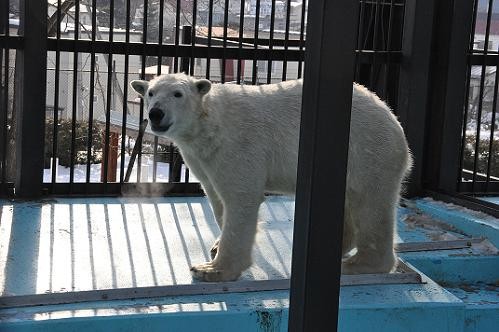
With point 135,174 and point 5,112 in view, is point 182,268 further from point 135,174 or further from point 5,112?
point 135,174

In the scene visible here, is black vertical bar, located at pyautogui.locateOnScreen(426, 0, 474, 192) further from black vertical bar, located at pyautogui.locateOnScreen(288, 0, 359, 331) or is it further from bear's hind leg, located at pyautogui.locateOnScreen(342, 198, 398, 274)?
black vertical bar, located at pyautogui.locateOnScreen(288, 0, 359, 331)

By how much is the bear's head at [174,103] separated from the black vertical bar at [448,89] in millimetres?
2886

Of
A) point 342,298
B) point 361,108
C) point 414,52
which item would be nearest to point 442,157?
point 414,52

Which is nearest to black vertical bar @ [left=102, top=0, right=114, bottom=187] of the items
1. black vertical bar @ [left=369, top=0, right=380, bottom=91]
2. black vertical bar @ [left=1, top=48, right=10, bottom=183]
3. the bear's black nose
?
black vertical bar @ [left=1, top=48, right=10, bottom=183]

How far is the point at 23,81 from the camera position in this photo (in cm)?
550

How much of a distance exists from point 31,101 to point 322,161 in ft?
13.8

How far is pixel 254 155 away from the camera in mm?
4035

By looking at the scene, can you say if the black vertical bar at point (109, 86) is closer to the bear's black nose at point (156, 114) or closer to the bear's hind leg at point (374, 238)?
the bear's black nose at point (156, 114)

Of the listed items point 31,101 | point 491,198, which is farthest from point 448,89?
point 31,101

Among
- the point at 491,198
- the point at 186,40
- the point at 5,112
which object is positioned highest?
the point at 186,40

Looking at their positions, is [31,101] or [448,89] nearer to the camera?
[31,101]

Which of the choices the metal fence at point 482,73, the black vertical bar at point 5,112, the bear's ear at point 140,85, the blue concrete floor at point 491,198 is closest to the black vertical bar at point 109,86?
the black vertical bar at point 5,112

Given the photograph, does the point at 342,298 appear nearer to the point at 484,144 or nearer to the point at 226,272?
the point at 226,272

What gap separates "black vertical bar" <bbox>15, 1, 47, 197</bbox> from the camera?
5.43 metres
